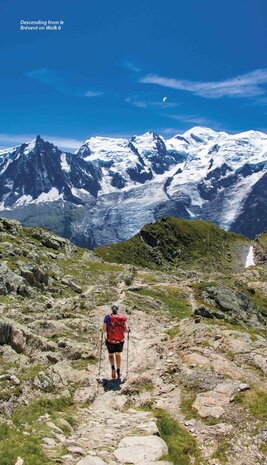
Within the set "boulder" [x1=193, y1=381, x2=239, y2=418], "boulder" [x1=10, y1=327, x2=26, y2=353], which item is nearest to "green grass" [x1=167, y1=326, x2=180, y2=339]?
"boulder" [x1=193, y1=381, x2=239, y2=418]

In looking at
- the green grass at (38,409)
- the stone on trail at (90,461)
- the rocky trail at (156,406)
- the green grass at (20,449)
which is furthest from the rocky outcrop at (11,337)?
the stone on trail at (90,461)

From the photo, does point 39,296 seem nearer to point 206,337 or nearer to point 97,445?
point 206,337

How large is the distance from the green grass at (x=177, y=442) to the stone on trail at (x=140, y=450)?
0.42 meters

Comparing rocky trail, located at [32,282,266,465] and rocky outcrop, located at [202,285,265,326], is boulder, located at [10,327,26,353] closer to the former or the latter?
rocky trail, located at [32,282,266,465]

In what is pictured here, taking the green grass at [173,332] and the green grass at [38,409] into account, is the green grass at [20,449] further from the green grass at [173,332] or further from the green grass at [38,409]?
the green grass at [173,332]

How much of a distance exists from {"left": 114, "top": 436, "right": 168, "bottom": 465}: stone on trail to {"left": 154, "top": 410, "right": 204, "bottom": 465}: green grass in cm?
42

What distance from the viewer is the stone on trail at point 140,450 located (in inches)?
638

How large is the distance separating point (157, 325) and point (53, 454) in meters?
27.5

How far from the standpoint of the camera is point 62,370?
989 inches

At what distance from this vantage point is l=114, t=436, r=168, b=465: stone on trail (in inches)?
638

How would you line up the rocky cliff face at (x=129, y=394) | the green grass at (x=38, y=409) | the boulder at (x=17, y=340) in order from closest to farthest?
the rocky cliff face at (x=129, y=394) → the green grass at (x=38, y=409) → the boulder at (x=17, y=340)

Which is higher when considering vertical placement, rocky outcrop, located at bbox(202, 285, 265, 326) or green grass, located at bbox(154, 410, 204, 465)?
green grass, located at bbox(154, 410, 204, 465)

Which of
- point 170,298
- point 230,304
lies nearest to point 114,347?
point 170,298

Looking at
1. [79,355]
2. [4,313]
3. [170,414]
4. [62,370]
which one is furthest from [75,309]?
[170,414]
